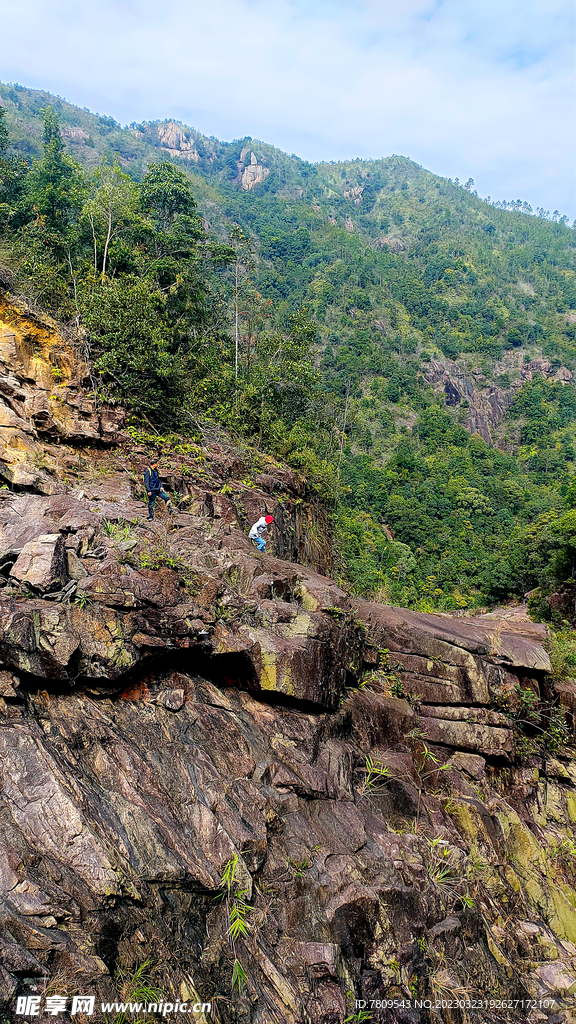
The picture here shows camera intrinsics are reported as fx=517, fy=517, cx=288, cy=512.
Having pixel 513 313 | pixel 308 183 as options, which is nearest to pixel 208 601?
pixel 513 313

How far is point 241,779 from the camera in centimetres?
793

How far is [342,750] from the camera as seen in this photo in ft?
31.2

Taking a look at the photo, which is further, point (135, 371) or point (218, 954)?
point (135, 371)

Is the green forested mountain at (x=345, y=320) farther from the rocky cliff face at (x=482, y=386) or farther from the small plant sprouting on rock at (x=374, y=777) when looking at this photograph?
the small plant sprouting on rock at (x=374, y=777)

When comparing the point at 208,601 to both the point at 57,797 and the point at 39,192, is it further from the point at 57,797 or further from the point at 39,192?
the point at 39,192

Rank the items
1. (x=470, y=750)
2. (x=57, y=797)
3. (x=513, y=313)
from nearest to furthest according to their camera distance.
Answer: (x=57, y=797)
(x=470, y=750)
(x=513, y=313)

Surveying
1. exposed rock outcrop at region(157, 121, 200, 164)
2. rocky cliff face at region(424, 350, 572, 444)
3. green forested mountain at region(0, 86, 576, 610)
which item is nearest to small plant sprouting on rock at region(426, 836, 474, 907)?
green forested mountain at region(0, 86, 576, 610)

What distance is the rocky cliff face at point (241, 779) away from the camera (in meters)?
6.06

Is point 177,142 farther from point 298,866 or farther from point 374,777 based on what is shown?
point 298,866

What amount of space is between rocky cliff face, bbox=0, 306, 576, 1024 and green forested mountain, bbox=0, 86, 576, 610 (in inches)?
235

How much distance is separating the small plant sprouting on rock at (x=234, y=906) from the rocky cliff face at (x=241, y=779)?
4 centimetres

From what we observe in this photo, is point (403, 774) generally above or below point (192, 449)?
below

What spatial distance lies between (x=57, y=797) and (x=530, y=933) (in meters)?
9.54

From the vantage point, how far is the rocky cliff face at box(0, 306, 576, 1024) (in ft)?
19.9
